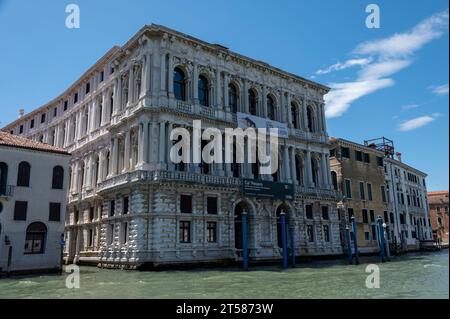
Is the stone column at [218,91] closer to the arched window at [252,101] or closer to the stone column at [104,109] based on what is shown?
the arched window at [252,101]

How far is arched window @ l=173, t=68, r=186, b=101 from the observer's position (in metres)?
27.6

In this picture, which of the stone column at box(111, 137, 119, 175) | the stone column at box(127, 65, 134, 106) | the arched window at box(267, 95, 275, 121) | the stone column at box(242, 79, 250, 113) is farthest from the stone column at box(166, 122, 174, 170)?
the arched window at box(267, 95, 275, 121)

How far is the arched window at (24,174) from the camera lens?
2167 cm

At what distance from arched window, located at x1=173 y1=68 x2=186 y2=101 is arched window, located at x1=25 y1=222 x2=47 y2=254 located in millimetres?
11891

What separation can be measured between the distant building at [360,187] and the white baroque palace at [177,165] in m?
3.79

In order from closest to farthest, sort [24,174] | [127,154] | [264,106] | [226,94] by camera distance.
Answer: [24,174]
[127,154]
[226,94]
[264,106]

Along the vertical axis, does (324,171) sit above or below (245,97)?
below

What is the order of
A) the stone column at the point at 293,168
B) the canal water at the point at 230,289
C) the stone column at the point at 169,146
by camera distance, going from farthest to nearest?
1. the stone column at the point at 293,168
2. the stone column at the point at 169,146
3. the canal water at the point at 230,289

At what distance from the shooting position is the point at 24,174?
2191cm

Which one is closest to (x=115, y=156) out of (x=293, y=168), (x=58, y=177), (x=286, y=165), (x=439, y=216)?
(x=58, y=177)

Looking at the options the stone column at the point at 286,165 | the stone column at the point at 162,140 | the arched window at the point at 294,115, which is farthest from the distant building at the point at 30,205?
the arched window at the point at 294,115

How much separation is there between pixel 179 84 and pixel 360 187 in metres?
22.6

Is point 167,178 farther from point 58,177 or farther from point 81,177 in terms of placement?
point 81,177

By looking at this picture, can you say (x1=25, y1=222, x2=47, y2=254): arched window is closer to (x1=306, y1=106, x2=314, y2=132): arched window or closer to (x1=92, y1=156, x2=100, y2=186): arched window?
(x1=92, y1=156, x2=100, y2=186): arched window
